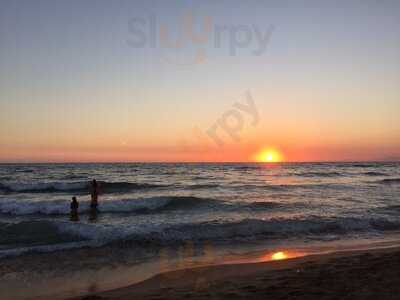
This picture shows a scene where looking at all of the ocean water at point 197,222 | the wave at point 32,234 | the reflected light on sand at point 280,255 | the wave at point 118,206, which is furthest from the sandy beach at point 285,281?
the wave at point 118,206

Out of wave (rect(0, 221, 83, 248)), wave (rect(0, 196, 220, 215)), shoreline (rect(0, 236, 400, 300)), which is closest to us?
shoreline (rect(0, 236, 400, 300))

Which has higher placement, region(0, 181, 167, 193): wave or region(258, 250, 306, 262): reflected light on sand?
region(0, 181, 167, 193): wave

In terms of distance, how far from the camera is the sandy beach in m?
6.24

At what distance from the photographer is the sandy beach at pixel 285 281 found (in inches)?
246

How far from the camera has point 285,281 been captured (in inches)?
281

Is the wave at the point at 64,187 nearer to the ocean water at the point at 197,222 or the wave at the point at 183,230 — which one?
the ocean water at the point at 197,222

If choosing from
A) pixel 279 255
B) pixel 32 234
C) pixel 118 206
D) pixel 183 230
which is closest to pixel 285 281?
pixel 279 255

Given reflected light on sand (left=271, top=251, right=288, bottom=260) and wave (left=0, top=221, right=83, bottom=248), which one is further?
wave (left=0, top=221, right=83, bottom=248)

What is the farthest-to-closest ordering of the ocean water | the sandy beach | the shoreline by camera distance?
the ocean water, the shoreline, the sandy beach

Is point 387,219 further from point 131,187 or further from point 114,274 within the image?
point 131,187

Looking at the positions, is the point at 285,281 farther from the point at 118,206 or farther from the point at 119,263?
the point at 118,206

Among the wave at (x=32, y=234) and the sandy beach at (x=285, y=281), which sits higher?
the sandy beach at (x=285, y=281)

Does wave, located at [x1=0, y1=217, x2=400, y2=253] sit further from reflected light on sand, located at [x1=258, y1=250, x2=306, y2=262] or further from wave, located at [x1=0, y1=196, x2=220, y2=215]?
wave, located at [x1=0, y1=196, x2=220, y2=215]

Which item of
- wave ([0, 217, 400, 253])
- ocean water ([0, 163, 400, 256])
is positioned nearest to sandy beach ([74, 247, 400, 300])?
ocean water ([0, 163, 400, 256])
